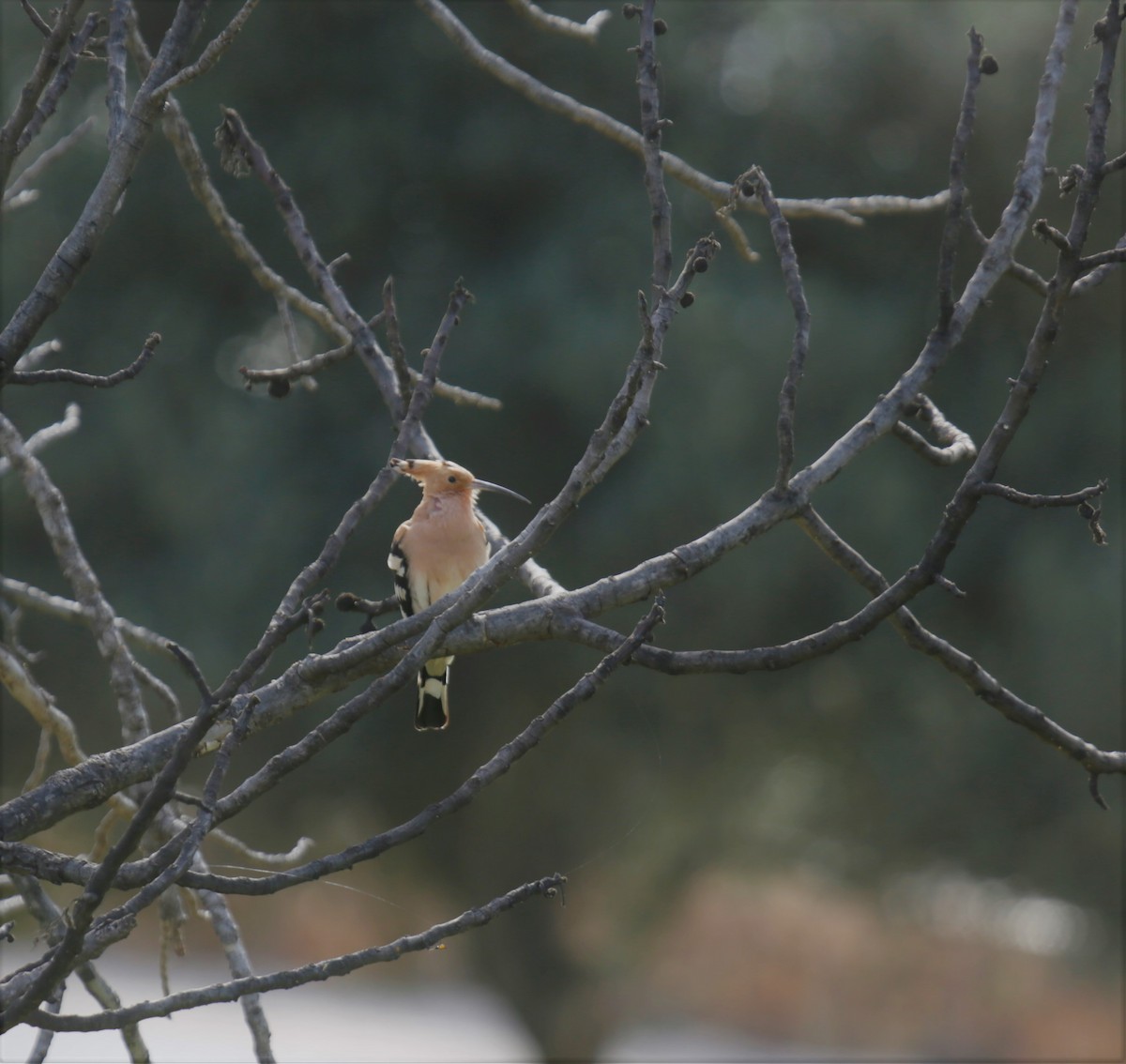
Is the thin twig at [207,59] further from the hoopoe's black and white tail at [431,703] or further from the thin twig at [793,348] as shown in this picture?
the hoopoe's black and white tail at [431,703]

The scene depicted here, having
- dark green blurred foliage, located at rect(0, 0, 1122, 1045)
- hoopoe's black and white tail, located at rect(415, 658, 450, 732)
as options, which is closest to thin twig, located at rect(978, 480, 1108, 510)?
hoopoe's black and white tail, located at rect(415, 658, 450, 732)

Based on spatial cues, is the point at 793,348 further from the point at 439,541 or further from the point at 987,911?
the point at 987,911

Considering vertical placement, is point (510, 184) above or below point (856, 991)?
above

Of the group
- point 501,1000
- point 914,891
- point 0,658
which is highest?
point 914,891

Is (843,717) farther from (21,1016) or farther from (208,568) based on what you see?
(21,1016)

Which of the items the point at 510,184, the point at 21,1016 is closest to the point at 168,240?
the point at 510,184

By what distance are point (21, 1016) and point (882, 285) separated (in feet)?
34.2

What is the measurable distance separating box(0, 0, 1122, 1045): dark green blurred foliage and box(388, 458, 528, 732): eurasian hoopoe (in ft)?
16.5

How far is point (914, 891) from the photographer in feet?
40.6

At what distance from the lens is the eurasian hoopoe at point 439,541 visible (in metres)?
4.23

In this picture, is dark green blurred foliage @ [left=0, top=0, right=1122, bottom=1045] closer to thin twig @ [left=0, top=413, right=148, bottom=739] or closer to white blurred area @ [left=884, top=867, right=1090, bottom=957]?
white blurred area @ [left=884, top=867, right=1090, bottom=957]

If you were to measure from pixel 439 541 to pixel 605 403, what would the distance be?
5715 millimetres

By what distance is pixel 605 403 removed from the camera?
32.3ft

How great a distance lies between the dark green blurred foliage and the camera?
9.91m
